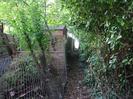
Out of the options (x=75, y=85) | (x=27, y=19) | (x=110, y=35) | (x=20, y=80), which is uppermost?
(x=27, y=19)

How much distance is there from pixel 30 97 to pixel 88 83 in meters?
1.70

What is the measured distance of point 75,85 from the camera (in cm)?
734

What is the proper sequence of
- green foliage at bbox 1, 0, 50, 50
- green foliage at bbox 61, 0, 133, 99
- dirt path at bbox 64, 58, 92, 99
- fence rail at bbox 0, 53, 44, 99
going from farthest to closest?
dirt path at bbox 64, 58, 92, 99 → green foliage at bbox 1, 0, 50, 50 → fence rail at bbox 0, 53, 44, 99 → green foliage at bbox 61, 0, 133, 99

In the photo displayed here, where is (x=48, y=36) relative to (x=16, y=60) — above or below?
above

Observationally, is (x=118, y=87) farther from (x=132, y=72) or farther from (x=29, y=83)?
(x=29, y=83)

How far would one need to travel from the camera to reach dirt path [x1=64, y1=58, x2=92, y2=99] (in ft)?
21.0

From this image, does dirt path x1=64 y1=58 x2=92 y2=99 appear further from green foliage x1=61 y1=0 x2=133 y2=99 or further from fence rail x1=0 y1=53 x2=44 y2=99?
green foliage x1=61 y1=0 x2=133 y2=99

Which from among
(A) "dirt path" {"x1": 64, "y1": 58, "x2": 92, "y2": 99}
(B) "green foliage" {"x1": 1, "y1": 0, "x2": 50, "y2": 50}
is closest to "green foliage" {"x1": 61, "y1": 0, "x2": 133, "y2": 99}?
(B) "green foliage" {"x1": 1, "y1": 0, "x2": 50, "y2": 50}

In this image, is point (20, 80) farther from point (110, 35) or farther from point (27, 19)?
point (110, 35)

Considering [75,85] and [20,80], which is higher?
[20,80]

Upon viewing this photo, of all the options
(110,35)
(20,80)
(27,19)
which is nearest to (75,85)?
(20,80)

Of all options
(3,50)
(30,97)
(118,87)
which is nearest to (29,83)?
(30,97)

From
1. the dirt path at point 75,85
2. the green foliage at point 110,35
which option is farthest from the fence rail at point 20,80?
the green foliage at point 110,35

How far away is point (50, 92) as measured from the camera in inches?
233
